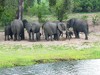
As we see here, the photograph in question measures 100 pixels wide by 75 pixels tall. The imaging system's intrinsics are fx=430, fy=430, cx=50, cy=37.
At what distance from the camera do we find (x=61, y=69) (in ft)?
71.9

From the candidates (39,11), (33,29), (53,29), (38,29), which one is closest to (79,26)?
(53,29)

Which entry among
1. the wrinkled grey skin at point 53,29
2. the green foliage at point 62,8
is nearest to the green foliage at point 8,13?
the green foliage at point 62,8

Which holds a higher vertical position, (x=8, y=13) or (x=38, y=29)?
(x=8, y=13)

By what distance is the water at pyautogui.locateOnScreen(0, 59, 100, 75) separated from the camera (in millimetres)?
20766

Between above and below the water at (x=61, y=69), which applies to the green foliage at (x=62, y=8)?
above

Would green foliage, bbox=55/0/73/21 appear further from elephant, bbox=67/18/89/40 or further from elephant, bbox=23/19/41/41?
elephant, bbox=23/19/41/41

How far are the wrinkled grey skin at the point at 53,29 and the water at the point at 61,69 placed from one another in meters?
9.30

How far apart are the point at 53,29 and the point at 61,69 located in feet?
39.3

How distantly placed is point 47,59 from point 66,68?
8.57 feet

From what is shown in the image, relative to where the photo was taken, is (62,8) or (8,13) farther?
(62,8)

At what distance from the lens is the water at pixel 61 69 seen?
68.1 ft

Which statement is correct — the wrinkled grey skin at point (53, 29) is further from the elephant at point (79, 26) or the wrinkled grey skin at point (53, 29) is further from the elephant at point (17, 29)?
the elephant at point (17, 29)

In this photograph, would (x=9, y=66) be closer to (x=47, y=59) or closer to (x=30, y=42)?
(x=47, y=59)

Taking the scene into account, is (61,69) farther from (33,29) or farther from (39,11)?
(39,11)
